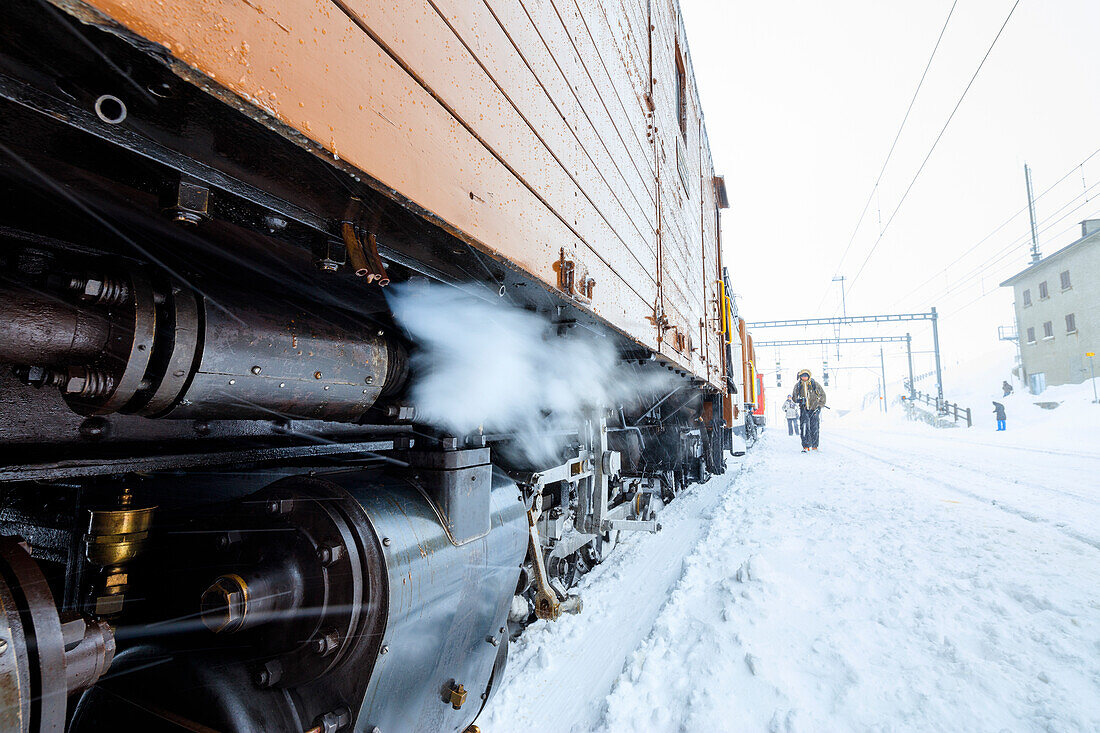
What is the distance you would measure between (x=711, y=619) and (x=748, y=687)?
2.24 ft

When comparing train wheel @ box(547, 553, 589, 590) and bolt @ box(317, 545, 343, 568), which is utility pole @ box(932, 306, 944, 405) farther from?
bolt @ box(317, 545, 343, 568)

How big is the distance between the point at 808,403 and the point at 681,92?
32.2ft

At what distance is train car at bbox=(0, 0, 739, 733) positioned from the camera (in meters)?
0.70

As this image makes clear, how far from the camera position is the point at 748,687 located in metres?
2.19

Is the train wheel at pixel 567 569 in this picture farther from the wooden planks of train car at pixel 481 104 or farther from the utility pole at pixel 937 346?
the utility pole at pixel 937 346

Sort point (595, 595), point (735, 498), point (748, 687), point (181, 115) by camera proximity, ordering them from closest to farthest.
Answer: point (181, 115) → point (748, 687) → point (595, 595) → point (735, 498)

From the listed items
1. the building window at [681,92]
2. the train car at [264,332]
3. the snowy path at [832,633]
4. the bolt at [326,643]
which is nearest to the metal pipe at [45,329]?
the train car at [264,332]

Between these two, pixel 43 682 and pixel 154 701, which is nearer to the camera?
pixel 43 682

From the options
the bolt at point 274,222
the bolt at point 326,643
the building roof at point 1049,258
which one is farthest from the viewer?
the building roof at point 1049,258

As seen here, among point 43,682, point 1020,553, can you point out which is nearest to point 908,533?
point 1020,553

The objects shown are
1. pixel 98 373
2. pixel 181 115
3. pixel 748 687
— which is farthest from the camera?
pixel 748 687

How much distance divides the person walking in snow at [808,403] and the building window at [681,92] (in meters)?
9.28

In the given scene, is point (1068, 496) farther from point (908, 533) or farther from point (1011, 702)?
point (1011, 702)

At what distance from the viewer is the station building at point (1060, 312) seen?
84.8ft
